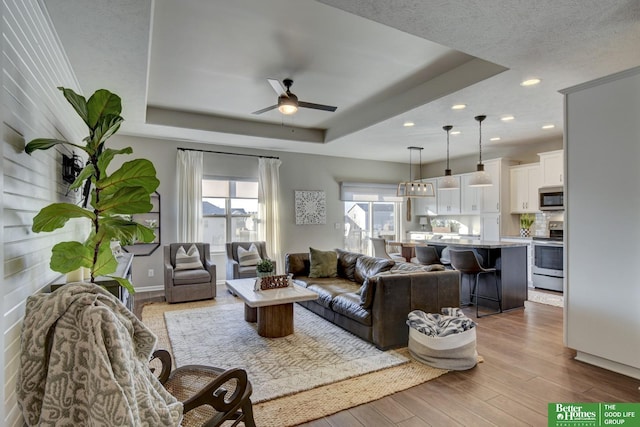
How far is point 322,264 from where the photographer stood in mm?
4793

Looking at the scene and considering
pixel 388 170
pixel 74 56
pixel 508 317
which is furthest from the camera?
pixel 388 170

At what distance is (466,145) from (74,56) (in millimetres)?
6213

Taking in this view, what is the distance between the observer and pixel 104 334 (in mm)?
1141

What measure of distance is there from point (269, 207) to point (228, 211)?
0.79 metres

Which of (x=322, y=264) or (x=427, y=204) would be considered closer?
(x=322, y=264)

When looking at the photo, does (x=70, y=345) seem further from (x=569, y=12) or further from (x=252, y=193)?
(x=252, y=193)

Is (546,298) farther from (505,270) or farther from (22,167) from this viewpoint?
(22,167)

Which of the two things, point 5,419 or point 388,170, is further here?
point 388,170

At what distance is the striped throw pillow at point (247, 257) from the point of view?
5562 mm

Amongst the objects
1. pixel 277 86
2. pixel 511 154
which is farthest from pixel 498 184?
pixel 277 86

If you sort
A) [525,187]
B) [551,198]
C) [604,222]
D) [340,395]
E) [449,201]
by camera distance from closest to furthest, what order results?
[340,395] < [604,222] < [551,198] < [525,187] < [449,201]

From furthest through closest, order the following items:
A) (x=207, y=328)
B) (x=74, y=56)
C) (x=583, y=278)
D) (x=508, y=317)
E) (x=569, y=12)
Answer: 1. (x=508, y=317)
2. (x=207, y=328)
3. (x=583, y=278)
4. (x=74, y=56)
5. (x=569, y=12)

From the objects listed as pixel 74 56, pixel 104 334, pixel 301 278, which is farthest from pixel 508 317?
pixel 74 56

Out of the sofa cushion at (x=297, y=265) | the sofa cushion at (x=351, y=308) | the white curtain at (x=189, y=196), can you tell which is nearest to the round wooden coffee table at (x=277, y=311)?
the sofa cushion at (x=351, y=308)
